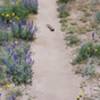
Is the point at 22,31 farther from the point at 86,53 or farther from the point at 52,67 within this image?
the point at 86,53

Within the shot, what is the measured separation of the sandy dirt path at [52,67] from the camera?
725 centimetres

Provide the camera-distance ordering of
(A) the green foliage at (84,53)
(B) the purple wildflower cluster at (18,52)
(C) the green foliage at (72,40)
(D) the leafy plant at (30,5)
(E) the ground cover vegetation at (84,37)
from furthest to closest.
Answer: (D) the leafy plant at (30,5) → (C) the green foliage at (72,40) → (A) the green foliage at (84,53) → (B) the purple wildflower cluster at (18,52) → (E) the ground cover vegetation at (84,37)

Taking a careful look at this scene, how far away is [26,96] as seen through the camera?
7.11 metres

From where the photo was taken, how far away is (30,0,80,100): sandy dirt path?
23.8ft

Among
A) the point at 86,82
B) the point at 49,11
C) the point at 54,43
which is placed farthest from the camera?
the point at 49,11

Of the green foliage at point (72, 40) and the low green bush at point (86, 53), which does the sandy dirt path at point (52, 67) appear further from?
the low green bush at point (86, 53)

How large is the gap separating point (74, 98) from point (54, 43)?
2.37 meters

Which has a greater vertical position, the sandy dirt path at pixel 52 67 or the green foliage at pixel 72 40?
the green foliage at pixel 72 40

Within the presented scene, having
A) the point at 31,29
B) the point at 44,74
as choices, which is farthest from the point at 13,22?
the point at 44,74

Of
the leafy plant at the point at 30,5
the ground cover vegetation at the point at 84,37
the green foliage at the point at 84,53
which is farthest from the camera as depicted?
the leafy plant at the point at 30,5

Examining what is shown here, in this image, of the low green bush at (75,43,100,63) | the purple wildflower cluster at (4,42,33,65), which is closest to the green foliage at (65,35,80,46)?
the low green bush at (75,43,100,63)

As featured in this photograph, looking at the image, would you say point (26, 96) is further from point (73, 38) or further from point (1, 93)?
point (73, 38)

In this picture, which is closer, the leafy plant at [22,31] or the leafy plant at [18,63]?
the leafy plant at [18,63]

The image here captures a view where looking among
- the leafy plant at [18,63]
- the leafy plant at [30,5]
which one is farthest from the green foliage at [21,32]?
the leafy plant at [30,5]
